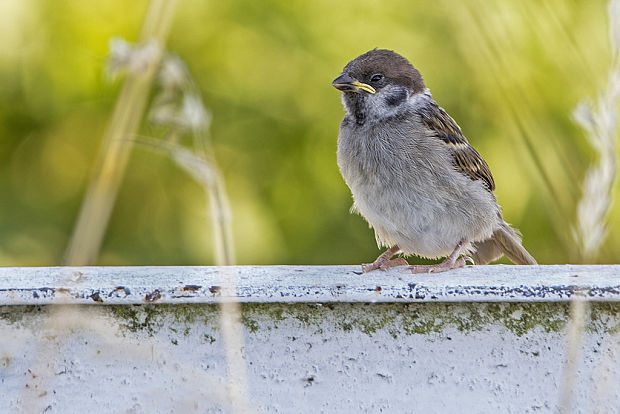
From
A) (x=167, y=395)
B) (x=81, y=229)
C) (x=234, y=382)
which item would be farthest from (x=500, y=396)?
(x=81, y=229)

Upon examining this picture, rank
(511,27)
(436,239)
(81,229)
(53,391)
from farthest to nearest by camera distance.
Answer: (511,27) → (436,239) → (53,391) → (81,229)

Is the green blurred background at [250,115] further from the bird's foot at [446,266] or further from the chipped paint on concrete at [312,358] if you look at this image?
the chipped paint on concrete at [312,358]

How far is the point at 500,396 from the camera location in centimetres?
133

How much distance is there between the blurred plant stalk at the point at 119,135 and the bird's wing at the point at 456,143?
3.87 ft

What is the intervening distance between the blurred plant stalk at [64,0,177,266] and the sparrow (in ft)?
3.33

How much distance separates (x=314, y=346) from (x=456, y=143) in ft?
3.89

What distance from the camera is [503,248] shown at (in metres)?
2.57

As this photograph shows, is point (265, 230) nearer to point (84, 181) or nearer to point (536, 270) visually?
A: point (84, 181)

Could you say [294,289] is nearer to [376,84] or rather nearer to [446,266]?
[446,266]

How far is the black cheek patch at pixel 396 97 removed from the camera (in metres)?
2.39

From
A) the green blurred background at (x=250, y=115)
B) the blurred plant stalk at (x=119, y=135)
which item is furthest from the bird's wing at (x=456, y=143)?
the blurred plant stalk at (x=119, y=135)

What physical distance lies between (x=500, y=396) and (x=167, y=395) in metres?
0.51

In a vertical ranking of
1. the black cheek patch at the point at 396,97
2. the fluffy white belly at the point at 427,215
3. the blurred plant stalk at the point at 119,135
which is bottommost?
the blurred plant stalk at the point at 119,135

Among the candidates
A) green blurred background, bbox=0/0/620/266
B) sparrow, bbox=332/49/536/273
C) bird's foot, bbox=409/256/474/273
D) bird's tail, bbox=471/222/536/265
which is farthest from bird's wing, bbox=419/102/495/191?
green blurred background, bbox=0/0/620/266
